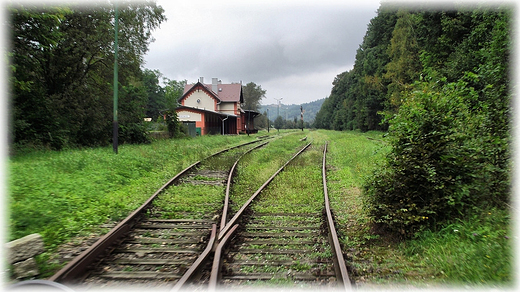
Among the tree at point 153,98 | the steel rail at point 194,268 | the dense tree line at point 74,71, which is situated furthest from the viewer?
the tree at point 153,98

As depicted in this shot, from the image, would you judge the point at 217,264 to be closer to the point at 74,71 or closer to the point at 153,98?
the point at 74,71

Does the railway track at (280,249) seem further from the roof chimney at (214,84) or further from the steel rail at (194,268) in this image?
the roof chimney at (214,84)

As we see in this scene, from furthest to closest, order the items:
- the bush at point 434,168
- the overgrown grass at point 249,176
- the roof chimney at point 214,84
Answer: the roof chimney at point 214,84 → the overgrown grass at point 249,176 → the bush at point 434,168

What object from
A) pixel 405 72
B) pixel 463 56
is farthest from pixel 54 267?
pixel 405 72

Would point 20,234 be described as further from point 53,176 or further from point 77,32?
point 77,32

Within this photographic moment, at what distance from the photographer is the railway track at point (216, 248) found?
3.48 metres

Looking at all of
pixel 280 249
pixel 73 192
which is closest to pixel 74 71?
pixel 73 192

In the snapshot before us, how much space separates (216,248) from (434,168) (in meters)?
3.47

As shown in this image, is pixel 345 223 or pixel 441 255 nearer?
pixel 441 255

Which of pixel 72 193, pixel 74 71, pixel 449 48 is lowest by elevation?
pixel 72 193

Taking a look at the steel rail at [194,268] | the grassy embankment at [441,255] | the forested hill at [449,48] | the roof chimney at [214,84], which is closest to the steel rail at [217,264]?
the steel rail at [194,268]

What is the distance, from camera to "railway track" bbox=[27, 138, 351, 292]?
11.4 feet

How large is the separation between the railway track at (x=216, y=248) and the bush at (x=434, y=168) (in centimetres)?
112

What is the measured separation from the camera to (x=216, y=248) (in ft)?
13.1
